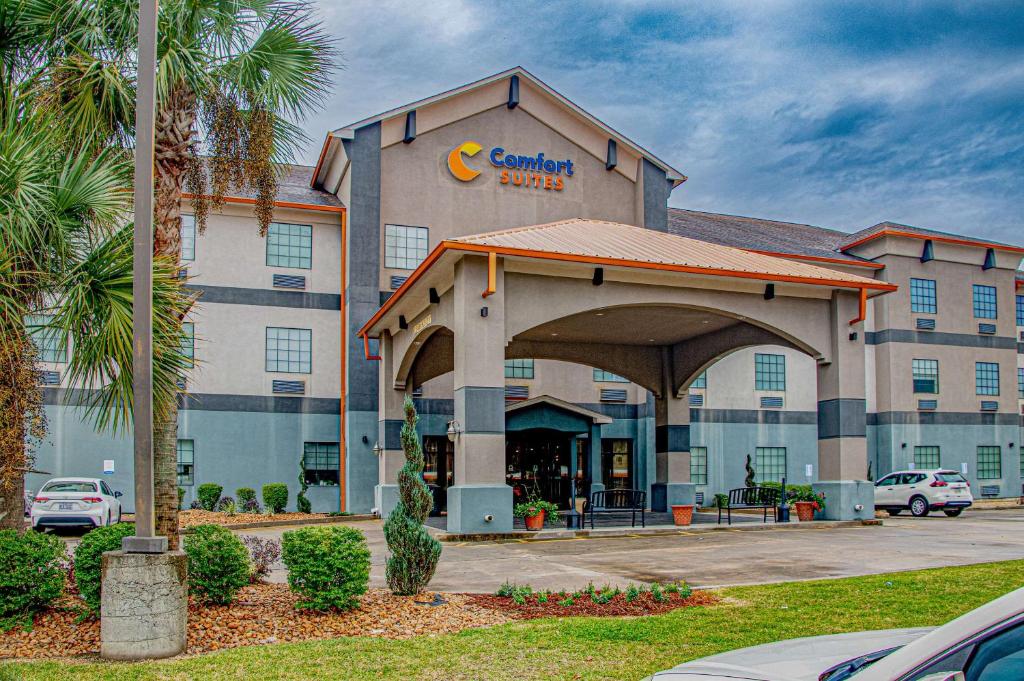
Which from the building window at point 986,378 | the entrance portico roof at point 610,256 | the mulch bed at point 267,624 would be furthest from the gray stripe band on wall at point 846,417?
the building window at point 986,378

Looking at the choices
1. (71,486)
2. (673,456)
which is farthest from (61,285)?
(673,456)

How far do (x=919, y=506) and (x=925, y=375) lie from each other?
8378 mm

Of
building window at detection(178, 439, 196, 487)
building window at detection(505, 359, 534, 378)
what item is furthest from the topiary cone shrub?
building window at detection(505, 359, 534, 378)

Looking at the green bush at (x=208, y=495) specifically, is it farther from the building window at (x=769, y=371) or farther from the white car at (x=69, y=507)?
the building window at (x=769, y=371)

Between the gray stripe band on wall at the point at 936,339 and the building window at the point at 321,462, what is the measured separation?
1990 cm

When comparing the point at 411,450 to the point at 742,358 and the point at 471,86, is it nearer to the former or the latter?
the point at 471,86

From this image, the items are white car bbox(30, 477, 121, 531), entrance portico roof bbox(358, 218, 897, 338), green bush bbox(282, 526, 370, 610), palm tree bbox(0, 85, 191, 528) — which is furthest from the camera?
white car bbox(30, 477, 121, 531)

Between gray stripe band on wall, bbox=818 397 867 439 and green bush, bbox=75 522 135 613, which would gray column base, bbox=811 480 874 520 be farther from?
green bush, bbox=75 522 135 613

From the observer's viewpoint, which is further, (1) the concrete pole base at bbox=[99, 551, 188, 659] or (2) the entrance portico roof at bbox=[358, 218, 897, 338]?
(2) the entrance portico roof at bbox=[358, 218, 897, 338]

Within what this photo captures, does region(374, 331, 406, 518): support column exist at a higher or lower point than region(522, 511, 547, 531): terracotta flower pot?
higher

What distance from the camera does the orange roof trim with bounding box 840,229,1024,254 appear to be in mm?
33656

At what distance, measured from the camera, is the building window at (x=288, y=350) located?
2717 cm

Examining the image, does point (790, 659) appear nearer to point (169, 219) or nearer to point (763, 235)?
point (169, 219)

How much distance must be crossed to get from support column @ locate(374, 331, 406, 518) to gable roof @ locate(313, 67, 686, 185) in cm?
653
